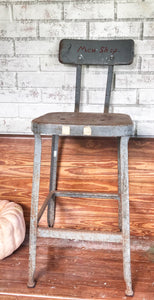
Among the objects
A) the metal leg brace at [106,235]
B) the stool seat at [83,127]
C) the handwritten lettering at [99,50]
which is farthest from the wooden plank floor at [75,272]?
the handwritten lettering at [99,50]

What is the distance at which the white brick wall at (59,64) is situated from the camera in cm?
179

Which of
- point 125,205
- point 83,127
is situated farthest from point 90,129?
point 125,205

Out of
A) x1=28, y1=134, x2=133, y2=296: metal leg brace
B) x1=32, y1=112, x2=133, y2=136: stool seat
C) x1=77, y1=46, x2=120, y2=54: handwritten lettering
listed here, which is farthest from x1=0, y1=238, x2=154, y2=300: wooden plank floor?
x1=77, y1=46, x2=120, y2=54: handwritten lettering

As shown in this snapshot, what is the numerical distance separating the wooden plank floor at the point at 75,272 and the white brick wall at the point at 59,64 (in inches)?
29.8

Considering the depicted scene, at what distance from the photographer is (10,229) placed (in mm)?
1533

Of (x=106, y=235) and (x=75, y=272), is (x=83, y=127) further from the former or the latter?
(x=75, y=272)

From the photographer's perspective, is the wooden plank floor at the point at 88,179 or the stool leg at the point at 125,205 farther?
the wooden plank floor at the point at 88,179

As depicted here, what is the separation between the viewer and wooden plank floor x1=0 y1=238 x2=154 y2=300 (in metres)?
1.36

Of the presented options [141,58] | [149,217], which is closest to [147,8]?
[141,58]

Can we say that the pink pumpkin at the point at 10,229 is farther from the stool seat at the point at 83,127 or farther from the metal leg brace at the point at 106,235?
the stool seat at the point at 83,127

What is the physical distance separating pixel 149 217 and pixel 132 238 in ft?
0.51

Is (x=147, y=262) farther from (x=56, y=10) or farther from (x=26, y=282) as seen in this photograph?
(x=56, y=10)

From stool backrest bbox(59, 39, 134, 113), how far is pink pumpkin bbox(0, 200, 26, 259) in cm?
65

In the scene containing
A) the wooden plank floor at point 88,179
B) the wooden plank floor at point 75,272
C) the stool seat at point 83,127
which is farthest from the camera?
the wooden plank floor at point 88,179
